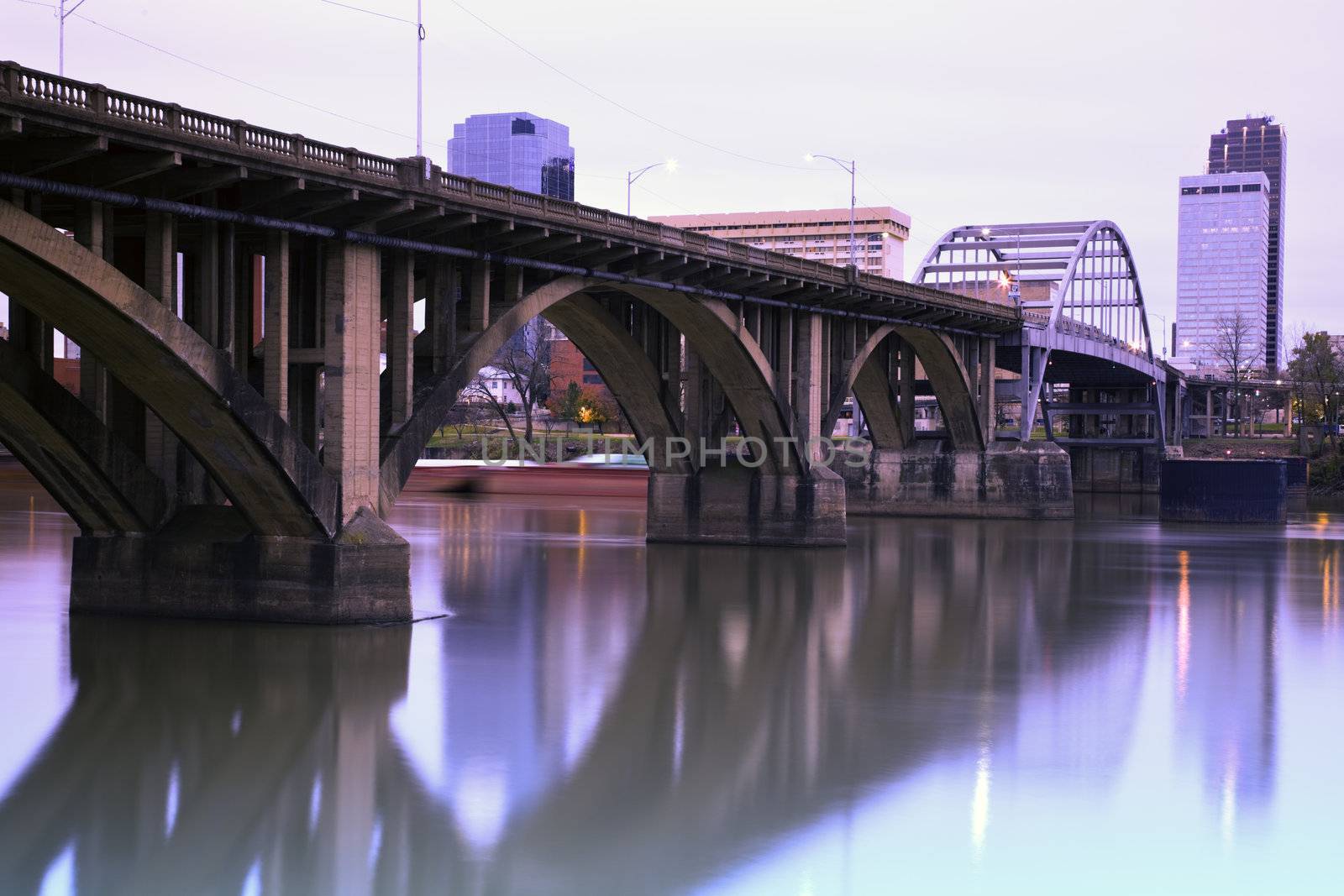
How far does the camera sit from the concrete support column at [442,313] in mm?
32188

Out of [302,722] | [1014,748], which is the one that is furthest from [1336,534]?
[302,722]

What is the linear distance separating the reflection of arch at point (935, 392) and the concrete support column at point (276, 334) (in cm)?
3973

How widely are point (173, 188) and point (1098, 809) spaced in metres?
17.5

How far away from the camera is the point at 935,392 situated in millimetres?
72625

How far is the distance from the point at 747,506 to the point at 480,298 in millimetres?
19306

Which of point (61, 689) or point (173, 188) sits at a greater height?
point (173, 188)

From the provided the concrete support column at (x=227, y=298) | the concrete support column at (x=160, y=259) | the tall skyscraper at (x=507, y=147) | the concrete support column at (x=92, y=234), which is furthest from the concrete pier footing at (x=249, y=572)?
the tall skyscraper at (x=507, y=147)

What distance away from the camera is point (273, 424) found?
86.7 feet

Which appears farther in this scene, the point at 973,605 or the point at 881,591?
the point at 881,591

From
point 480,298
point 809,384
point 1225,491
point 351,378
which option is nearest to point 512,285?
point 480,298

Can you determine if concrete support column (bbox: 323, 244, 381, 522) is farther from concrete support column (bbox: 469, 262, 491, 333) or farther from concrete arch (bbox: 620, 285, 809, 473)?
concrete arch (bbox: 620, 285, 809, 473)

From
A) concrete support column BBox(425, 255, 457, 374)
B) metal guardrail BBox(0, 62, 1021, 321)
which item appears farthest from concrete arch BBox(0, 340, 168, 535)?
concrete support column BBox(425, 255, 457, 374)

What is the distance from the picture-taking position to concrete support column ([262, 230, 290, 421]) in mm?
27062

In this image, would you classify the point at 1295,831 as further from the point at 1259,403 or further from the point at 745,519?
the point at 1259,403
